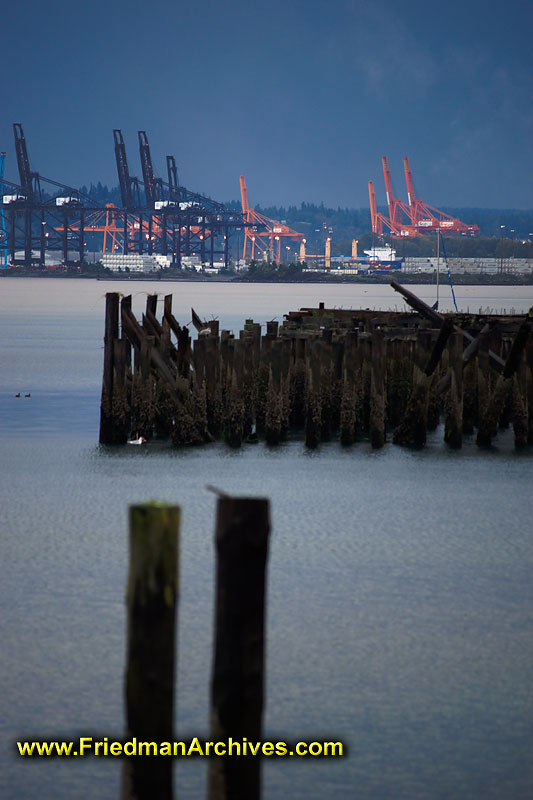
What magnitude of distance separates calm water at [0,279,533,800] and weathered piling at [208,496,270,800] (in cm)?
225

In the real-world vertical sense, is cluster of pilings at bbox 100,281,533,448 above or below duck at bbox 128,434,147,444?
above

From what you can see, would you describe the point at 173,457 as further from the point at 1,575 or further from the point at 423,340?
the point at 1,575

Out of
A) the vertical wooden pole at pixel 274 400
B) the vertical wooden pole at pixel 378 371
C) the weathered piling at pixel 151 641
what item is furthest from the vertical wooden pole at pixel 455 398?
the weathered piling at pixel 151 641

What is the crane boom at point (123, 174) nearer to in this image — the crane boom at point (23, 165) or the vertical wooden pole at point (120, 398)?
the crane boom at point (23, 165)

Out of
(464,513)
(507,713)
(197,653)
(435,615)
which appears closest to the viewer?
(507,713)

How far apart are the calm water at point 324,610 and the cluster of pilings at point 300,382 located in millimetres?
478

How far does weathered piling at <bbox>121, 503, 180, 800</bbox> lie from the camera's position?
15.5 ft

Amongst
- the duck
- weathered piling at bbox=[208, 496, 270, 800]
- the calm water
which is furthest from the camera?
the duck

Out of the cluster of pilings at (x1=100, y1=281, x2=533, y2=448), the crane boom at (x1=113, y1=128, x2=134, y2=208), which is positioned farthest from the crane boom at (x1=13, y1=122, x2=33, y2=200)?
the cluster of pilings at (x1=100, y1=281, x2=533, y2=448)

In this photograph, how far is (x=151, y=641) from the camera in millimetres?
4973

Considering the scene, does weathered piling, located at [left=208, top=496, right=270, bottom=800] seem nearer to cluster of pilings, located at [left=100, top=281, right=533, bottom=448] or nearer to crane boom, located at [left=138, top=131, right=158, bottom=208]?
cluster of pilings, located at [left=100, top=281, right=533, bottom=448]

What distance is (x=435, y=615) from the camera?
1108 cm

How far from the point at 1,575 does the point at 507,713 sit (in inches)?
223

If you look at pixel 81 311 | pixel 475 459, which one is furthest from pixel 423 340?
pixel 81 311
